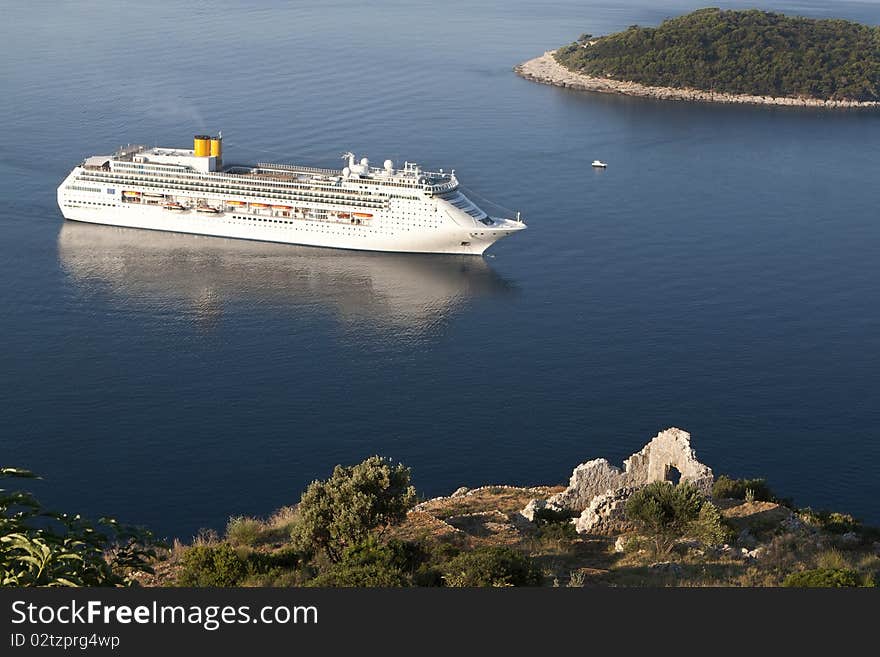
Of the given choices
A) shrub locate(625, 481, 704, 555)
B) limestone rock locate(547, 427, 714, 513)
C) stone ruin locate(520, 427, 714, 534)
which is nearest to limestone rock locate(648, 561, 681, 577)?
shrub locate(625, 481, 704, 555)

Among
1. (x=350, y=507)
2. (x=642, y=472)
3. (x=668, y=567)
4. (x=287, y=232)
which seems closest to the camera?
(x=668, y=567)

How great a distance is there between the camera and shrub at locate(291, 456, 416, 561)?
24656mm

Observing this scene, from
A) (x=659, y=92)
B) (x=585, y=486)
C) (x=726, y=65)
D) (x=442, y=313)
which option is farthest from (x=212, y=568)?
(x=726, y=65)

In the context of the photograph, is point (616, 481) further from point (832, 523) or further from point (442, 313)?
point (442, 313)

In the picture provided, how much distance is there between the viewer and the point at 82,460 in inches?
1666

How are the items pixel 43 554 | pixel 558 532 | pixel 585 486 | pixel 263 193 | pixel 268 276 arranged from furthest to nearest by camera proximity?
pixel 263 193 < pixel 268 276 < pixel 585 486 < pixel 558 532 < pixel 43 554

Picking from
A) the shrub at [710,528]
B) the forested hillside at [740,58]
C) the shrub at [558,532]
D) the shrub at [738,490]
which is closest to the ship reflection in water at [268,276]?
the shrub at [738,490]

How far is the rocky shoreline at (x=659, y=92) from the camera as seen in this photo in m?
134

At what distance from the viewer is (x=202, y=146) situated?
8012 centimetres

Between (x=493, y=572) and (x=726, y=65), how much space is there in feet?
427

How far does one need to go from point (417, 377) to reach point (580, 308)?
13.4m

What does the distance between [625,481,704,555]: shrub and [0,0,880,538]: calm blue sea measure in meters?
15.5

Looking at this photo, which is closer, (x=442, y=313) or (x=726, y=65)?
(x=442, y=313)

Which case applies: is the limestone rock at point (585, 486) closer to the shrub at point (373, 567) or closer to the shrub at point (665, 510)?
the shrub at point (665, 510)
